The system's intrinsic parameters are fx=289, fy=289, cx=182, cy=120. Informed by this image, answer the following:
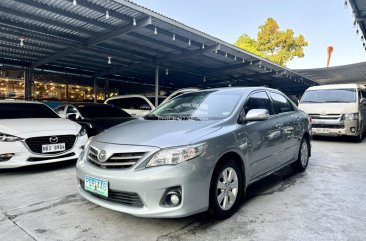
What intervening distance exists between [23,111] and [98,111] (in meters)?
2.22

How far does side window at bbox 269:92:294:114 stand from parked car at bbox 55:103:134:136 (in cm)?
407

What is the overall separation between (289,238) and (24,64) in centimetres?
1769

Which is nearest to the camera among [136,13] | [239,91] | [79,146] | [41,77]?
[239,91]

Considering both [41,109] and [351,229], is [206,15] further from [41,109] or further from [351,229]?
[351,229]

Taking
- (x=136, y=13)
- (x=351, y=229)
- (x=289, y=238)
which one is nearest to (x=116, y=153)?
(x=289, y=238)

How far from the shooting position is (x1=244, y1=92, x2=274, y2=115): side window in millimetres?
3685

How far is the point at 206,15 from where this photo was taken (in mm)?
32906

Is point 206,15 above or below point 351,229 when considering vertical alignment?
above

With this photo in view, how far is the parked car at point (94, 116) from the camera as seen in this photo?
6.94 m

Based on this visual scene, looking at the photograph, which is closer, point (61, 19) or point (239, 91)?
point (239, 91)

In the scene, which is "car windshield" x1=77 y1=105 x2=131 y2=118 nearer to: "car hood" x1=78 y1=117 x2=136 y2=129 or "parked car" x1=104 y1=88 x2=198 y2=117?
"car hood" x1=78 y1=117 x2=136 y2=129

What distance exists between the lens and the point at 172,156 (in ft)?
8.50

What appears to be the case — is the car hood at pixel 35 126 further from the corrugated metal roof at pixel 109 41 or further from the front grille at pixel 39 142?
the corrugated metal roof at pixel 109 41

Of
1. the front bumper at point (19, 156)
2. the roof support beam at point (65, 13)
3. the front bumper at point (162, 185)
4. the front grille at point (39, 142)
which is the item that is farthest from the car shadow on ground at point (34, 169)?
the roof support beam at point (65, 13)
